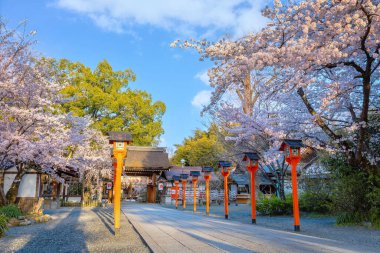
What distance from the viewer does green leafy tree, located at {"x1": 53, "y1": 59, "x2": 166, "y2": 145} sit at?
77.6ft

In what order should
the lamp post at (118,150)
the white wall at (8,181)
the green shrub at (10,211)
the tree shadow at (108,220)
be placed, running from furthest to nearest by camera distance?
the white wall at (8,181) → the green shrub at (10,211) → the tree shadow at (108,220) → the lamp post at (118,150)

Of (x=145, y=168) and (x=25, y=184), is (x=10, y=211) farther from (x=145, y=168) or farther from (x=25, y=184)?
(x=145, y=168)

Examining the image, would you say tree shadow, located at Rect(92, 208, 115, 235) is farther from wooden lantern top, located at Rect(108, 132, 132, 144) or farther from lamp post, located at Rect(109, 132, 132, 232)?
wooden lantern top, located at Rect(108, 132, 132, 144)

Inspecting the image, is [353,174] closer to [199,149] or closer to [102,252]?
[102,252]

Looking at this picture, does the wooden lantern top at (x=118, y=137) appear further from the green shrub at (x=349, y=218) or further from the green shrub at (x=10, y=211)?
the green shrub at (x=349, y=218)

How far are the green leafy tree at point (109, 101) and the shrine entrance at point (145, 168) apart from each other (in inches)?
44.8

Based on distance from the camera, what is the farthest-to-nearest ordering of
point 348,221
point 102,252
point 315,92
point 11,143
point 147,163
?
point 147,163
point 11,143
point 315,92
point 348,221
point 102,252

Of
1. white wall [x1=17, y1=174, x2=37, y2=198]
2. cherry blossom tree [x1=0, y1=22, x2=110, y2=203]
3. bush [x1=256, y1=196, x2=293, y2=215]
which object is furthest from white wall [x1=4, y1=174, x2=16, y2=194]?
bush [x1=256, y1=196, x2=293, y2=215]

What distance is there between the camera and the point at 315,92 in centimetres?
844

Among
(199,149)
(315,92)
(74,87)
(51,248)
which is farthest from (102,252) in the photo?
(199,149)

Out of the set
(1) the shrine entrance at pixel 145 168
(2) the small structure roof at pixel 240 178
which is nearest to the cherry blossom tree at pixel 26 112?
(1) the shrine entrance at pixel 145 168

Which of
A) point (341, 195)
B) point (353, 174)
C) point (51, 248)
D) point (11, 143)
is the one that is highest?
point (11, 143)

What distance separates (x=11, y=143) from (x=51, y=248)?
6.03m

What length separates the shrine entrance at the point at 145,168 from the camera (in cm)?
2442
